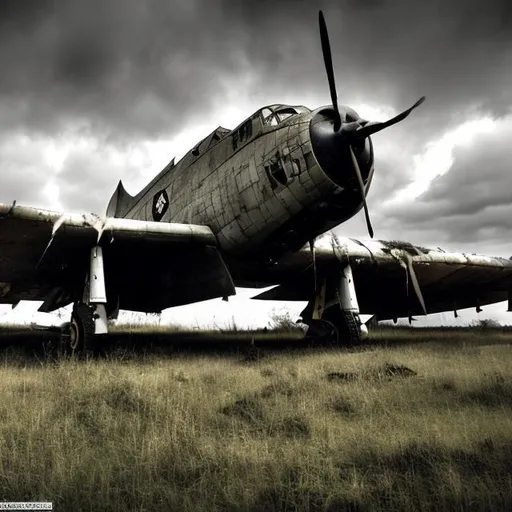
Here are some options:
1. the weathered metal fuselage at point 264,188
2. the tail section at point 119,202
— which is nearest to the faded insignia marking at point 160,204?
the weathered metal fuselage at point 264,188

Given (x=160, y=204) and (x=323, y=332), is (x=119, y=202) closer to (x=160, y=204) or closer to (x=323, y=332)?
(x=160, y=204)

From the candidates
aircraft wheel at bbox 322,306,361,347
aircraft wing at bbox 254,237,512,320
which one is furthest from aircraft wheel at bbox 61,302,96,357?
aircraft wheel at bbox 322,306,361,347

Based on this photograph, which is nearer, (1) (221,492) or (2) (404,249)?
(1) (221,492)

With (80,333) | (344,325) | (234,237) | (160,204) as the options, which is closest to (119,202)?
(160,204)

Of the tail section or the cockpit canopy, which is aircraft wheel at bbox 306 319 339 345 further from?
the tail section

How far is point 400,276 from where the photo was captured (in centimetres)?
1511

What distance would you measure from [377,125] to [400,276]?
799 centimetres

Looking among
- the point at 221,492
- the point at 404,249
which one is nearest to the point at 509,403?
the point at 221,492

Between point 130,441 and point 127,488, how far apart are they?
852mm

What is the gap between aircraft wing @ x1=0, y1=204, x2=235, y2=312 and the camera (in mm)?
9219

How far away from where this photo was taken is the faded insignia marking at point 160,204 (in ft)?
39.7

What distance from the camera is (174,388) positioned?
6090 mm

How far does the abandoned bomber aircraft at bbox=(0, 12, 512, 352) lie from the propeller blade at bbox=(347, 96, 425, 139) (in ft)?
0.06

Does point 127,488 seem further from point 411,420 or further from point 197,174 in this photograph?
point 197,174
